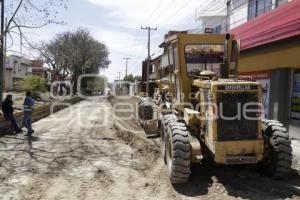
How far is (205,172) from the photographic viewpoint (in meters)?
9.84

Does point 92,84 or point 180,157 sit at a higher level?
point 92,84

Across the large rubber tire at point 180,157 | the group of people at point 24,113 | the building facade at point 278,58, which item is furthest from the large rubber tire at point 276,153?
the group of people at point 24,113

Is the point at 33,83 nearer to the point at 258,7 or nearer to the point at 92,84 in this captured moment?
the point at 258,7

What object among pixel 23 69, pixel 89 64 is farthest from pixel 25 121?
pixel 23 69

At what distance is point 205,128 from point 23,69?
291ft

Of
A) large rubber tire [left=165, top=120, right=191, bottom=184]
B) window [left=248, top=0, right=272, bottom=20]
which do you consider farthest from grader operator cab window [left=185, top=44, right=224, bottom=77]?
window [left=248, top=0, right=272, bottom=20]

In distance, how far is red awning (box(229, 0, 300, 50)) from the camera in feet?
44.6

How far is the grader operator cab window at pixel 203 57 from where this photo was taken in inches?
416

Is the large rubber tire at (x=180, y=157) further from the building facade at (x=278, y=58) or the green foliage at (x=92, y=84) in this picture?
the green foliage at (x=92, y=84)

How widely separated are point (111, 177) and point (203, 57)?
351 centimetres

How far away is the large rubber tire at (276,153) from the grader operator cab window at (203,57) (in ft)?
6.78

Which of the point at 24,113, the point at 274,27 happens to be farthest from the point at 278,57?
the point at 24,113

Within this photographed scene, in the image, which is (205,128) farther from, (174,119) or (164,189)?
(164,189)

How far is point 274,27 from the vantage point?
15.0 metres
